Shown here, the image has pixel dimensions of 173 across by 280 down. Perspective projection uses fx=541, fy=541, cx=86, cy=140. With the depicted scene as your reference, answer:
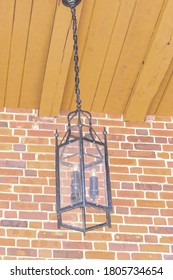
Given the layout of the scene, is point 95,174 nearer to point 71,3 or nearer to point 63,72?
point 71,3

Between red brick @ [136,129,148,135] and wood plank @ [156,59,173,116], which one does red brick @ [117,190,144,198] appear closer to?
red brick @ [136,129,148,135]

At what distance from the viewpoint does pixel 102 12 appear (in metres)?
3.21

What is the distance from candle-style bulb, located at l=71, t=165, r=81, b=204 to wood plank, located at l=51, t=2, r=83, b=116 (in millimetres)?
1070

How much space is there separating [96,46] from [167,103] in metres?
0.81

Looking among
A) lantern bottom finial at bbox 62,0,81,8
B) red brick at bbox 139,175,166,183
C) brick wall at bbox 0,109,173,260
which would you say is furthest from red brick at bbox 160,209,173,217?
lantern bottom finial at bbox 62,0,81,8

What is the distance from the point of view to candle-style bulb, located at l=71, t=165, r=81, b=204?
236 cm

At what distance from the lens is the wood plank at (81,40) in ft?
10.4

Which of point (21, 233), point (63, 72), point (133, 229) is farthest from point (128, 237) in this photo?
point (63, 72)

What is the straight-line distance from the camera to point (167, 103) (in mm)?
3953

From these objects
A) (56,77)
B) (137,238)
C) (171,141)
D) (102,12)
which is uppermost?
(102,12)

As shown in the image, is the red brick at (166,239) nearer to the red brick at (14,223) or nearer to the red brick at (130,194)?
the red brick at (130,194)

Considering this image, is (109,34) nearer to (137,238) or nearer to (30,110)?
(30,110)
